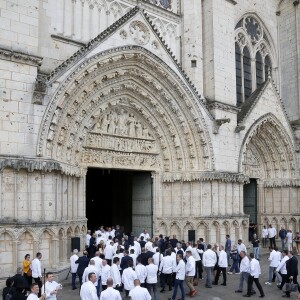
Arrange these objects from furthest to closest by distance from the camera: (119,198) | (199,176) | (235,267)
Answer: (119,198)
(199,176)
(235,267)

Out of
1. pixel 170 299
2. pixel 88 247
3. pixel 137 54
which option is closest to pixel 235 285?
pixel 170 299

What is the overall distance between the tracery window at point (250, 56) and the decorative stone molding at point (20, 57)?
42.5 ft

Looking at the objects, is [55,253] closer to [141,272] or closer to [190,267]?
[141,272]

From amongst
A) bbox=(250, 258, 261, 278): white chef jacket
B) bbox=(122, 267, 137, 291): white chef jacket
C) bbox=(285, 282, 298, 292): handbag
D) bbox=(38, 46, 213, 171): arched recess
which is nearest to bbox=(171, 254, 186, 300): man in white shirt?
bbox=(122, 267, 137, 291): white chef jacket

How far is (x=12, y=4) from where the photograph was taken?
533 inches

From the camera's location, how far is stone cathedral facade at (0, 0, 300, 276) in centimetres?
1347

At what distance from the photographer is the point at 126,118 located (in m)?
18.6

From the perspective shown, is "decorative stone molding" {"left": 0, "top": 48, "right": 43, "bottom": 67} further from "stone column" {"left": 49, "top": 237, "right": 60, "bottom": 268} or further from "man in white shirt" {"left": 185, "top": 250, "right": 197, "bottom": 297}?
"man in white shirt" {"left": 185, "top": 250, "right": 197, "bottom": 297}

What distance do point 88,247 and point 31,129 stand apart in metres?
4.79

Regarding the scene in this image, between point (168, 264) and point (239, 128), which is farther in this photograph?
point (239, 128)

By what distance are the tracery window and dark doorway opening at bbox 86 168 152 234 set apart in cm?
747

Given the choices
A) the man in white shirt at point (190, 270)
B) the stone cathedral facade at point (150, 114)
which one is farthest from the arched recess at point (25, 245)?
the man in white shirt at point (190, 270)

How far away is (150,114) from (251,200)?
8811 millimetres

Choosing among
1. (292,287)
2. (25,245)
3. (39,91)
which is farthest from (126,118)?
(292,287)
